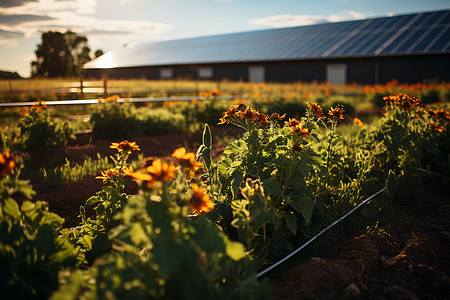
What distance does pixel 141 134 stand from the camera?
20.7 feet

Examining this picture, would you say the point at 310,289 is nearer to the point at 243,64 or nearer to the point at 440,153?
the point at 440,153

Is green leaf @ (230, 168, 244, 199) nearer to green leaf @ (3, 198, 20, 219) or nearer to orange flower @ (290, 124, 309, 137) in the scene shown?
orange flower @ (290, 124, 309, 137)

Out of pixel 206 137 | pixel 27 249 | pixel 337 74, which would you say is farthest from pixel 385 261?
pixel 337 74

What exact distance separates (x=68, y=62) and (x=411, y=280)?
164 ft

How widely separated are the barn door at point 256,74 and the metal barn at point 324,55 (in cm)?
6

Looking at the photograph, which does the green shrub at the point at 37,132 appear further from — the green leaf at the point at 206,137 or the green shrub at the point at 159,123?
the green leaf at the point at 206,137

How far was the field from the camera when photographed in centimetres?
127

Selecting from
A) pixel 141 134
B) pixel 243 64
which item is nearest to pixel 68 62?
→ pixel 243 64

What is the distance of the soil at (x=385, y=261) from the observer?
1707 millimetres

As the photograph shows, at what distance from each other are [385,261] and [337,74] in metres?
20.0

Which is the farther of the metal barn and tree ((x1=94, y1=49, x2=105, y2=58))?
tree ((x1=94, y1=49, x2=105, y2=58))

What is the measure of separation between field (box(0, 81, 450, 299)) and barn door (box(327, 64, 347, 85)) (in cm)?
1689

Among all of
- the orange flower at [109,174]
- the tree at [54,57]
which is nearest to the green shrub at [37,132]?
the orange flower at [109,174]

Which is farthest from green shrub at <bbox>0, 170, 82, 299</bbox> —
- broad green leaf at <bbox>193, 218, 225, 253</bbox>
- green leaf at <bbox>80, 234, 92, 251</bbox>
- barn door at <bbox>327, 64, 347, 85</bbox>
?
barn door at <bbox>327, 64, 347, 85</bbox>
